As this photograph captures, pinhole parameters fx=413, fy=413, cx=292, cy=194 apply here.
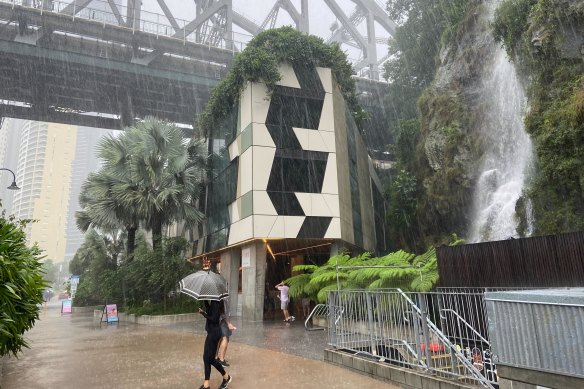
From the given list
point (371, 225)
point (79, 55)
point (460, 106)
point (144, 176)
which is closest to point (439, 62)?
point (460, 106)

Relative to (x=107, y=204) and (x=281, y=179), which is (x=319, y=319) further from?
(x=107, y=204)

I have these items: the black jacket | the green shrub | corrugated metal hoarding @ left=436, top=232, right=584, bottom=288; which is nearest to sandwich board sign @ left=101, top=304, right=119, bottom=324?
the green shrub

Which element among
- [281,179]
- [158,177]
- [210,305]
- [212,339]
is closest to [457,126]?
[281,179]

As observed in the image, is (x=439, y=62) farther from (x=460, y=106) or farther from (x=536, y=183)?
(x=536, y=183)

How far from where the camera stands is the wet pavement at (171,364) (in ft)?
23.6

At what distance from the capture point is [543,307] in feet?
12.2

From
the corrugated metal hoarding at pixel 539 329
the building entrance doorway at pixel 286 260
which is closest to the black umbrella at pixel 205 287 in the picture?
the corrugated metal hoarding at pixel 539 329

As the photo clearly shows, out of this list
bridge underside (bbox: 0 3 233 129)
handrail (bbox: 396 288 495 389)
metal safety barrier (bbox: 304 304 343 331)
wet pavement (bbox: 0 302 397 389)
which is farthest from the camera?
bridge underside (bbox: 0 3 233 129)

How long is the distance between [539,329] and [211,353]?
4632 mm

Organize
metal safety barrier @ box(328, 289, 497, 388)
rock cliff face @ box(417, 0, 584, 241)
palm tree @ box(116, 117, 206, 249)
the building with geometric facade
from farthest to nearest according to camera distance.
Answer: palm tree @ box(116, 117, 206, 249), the building with geometric facade, rock cliff face @ box(417, 0, 584, 241), metal safety barrier @ box(328, 289, 497, 388)

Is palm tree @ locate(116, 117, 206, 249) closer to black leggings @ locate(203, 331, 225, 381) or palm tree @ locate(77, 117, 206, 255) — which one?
palm tree @ locate(77, 117, 206, 255)

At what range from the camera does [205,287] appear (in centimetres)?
661

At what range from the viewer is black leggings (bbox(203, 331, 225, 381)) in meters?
6.45

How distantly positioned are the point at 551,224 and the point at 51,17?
36075 mm
